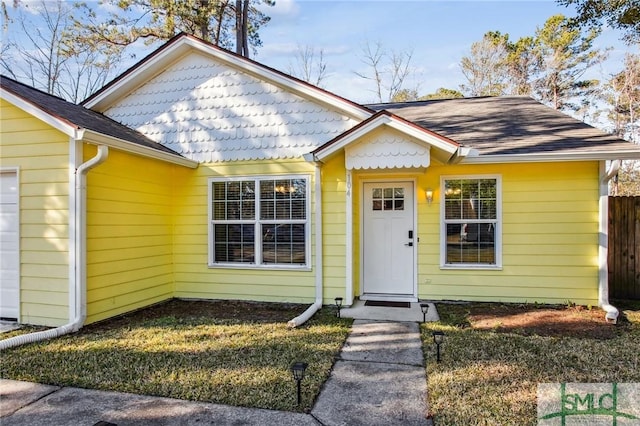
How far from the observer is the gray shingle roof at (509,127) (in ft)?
18.3

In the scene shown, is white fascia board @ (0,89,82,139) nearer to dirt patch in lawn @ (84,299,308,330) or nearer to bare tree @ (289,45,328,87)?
dirt patch in lawn @ (84,299,308,330)

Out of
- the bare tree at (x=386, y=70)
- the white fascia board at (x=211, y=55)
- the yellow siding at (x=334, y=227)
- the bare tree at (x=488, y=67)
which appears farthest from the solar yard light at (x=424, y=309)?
the bare tree at (x=488, y=67)

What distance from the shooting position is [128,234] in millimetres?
5754

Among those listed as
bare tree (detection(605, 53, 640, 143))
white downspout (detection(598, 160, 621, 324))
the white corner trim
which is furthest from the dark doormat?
bare tree (detection(605, 53, 640, 143))

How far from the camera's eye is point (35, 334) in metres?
4.40

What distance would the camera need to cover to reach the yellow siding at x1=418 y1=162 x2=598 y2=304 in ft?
18.9

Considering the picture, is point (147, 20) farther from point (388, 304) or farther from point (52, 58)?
point (388, 304)

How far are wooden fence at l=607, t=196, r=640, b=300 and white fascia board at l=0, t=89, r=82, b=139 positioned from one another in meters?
8.64

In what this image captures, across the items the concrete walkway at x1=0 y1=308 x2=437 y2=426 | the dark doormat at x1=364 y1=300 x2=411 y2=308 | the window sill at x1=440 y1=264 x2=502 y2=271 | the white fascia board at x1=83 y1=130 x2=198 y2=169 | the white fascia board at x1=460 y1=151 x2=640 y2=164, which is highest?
the white fascia board at x1=83 y1=130 x2=198 y2=169

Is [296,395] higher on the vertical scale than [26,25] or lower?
lower

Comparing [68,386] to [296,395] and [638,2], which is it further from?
[638,2]

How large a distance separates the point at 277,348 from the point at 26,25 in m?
18.4

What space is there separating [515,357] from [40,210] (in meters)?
6.09

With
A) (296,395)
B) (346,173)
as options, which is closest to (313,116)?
(346,173)
